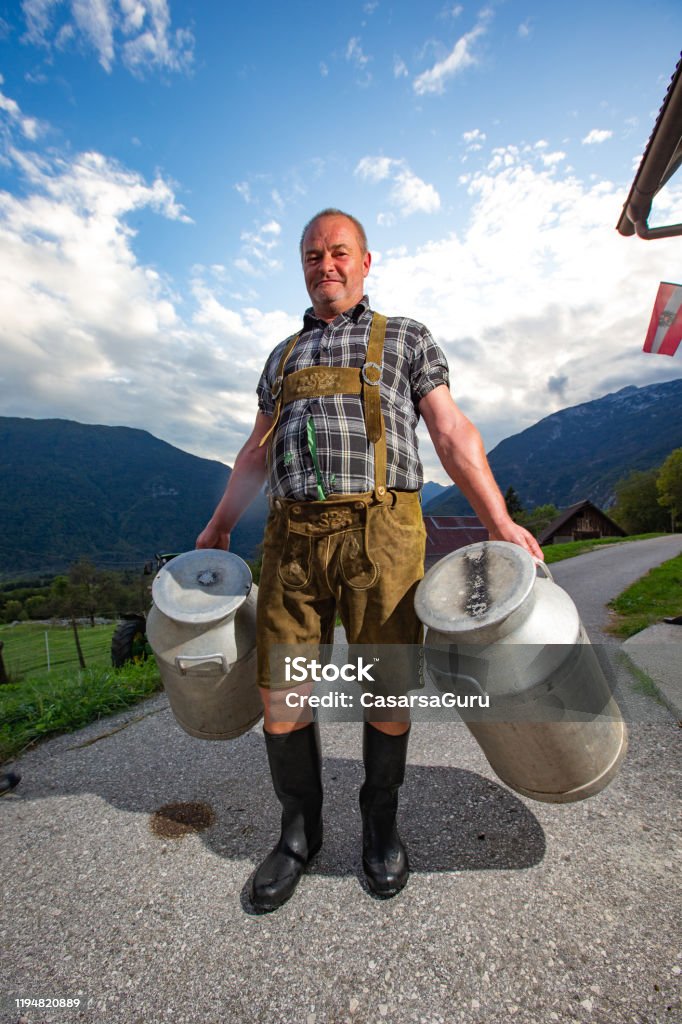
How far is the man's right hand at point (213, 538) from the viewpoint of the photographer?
7.95 feet

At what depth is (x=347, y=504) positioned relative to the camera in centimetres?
190

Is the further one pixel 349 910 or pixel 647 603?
pixel 647 603

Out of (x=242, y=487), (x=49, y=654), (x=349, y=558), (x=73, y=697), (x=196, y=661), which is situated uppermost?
(x=242, y=487)

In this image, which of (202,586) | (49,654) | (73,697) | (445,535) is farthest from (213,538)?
(49,654)

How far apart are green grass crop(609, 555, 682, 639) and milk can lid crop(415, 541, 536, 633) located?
17.4 ft

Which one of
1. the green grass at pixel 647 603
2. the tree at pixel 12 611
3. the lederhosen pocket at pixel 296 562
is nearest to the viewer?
the lederhosen pocket at pixel 296 562

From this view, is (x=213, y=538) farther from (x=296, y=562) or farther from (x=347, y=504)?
(x=347, y=504)

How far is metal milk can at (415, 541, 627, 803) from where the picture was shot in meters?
1.62

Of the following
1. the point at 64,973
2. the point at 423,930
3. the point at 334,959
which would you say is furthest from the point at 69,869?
the point at 423,930

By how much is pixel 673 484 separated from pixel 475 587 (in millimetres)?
63646

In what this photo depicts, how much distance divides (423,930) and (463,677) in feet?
2.91

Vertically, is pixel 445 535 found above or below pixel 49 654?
above

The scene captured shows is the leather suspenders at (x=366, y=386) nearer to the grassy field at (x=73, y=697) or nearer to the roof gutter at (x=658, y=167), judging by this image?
the grassy field at (x=73, y=697)

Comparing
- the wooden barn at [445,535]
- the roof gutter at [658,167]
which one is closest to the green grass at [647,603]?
the roof gutter at [658,167]
